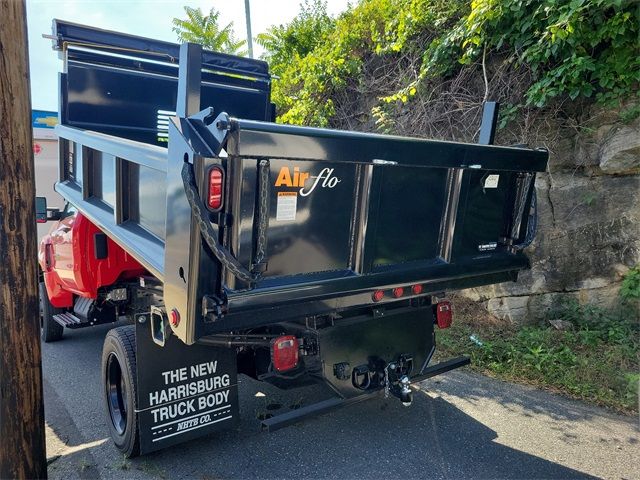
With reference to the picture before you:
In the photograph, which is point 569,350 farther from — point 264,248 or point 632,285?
point 264,248

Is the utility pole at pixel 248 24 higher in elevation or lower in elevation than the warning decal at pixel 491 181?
higher

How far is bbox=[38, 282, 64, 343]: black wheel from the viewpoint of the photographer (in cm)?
534

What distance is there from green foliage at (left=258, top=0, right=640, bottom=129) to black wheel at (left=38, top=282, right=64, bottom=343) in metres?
4.86

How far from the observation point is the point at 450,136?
21.1 feet

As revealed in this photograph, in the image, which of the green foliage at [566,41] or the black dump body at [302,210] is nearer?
the black dump body at [302,210]

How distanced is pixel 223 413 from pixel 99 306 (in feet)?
6.26

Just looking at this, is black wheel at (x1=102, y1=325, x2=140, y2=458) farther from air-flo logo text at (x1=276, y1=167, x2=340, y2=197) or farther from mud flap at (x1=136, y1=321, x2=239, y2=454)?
air-flo logo text at (x1=276, y1=167, x2=340, y2=197)

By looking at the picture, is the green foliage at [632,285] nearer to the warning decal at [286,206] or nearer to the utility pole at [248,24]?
the warning decal at [286,206]

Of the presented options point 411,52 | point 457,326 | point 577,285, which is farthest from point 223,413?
point 411,52

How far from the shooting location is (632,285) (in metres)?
5.15

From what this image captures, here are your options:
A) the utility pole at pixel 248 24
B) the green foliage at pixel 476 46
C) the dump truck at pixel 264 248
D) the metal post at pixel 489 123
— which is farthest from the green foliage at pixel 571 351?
the utility pole at pixel 248 24

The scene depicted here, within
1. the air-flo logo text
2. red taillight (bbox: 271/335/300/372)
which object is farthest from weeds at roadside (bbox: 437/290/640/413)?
the air-flo logo text

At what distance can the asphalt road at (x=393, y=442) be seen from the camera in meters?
3.09

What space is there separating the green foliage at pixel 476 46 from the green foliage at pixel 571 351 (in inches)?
94.0
